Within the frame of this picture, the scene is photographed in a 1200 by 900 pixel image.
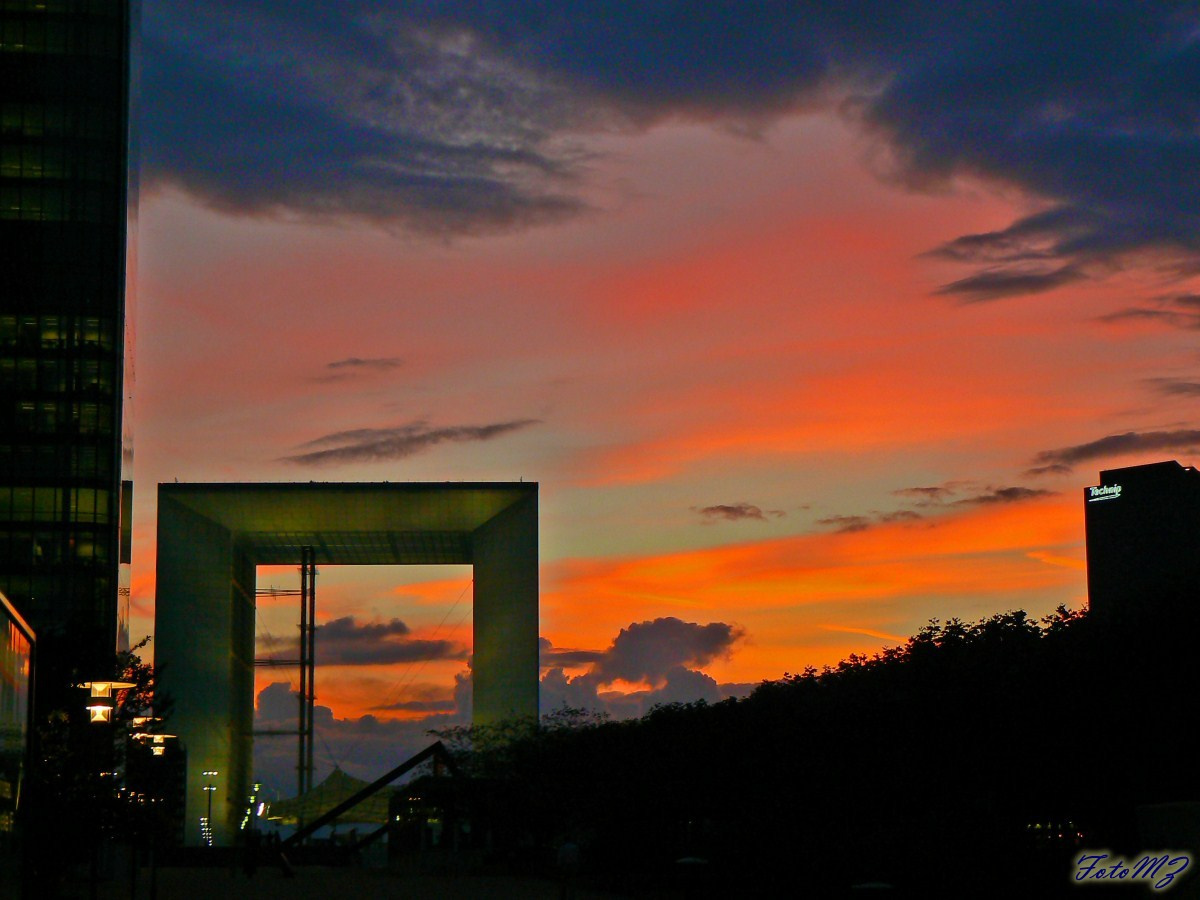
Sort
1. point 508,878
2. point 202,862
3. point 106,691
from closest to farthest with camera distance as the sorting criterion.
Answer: point 106,691
point 508,878
point 202,862

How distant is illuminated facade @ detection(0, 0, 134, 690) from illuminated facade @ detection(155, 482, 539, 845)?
66.8 ft

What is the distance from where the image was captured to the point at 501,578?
122875mm

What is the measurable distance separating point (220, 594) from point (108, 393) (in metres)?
24.9

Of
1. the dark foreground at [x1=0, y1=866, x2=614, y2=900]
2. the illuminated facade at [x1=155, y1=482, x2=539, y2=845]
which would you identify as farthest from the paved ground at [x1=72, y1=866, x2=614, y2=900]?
the illuminated facade at [x1=155, y1=482, x2=539, y2=845]

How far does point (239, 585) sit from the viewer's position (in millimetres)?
130375

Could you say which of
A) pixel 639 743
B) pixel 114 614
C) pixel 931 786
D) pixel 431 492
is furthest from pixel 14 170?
pixel 931 786

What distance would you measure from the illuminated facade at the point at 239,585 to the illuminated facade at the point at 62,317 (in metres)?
20.4

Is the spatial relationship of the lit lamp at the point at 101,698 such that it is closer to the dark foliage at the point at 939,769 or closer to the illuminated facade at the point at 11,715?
the dark foliage at the point at 939,769

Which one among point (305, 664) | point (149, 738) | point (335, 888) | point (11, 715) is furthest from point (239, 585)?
point (11, 715)

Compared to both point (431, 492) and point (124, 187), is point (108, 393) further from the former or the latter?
point (431, 492)

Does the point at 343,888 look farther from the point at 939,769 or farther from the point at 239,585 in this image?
the point at 239,585

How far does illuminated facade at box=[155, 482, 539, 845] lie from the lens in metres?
121

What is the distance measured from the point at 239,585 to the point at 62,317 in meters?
33.3

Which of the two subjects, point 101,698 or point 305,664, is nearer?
point 101,698
